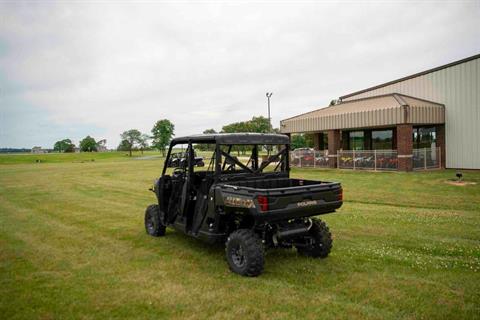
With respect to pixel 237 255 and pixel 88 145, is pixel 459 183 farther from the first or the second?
pixel 88 145

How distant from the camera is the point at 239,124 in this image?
7869cm

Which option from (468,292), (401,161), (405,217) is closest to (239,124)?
(401,161)

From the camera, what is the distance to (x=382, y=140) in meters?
Answer: 27.8

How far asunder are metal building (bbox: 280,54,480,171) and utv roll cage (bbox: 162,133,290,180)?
1746 cm

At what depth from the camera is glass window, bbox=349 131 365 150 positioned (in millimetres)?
29438

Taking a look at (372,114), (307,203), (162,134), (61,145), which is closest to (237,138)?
(307,203)

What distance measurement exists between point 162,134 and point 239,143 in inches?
3280

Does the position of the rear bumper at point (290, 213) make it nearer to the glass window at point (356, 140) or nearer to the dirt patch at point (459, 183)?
the dirt patch at point (459, 183)

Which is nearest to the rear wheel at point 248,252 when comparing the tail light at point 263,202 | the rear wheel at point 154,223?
the tail light at point 263,202

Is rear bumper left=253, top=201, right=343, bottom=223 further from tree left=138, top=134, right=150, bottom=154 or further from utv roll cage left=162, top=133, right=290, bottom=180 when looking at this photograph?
tree left=138, top=134, right=150, bottom=154

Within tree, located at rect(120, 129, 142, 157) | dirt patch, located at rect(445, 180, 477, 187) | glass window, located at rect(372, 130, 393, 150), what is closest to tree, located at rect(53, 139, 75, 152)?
tree, located at rect(120, 129, 142, 157)

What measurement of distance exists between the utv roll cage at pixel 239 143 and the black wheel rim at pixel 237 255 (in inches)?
48.6

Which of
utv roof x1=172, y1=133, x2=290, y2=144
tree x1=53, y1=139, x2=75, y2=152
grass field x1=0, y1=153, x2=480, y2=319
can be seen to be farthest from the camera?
tree x1=53, y1=139, x2=75, y2=152

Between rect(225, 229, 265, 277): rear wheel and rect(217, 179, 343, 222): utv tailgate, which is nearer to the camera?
rect(217, 179, 343, 222): utv tailgate
